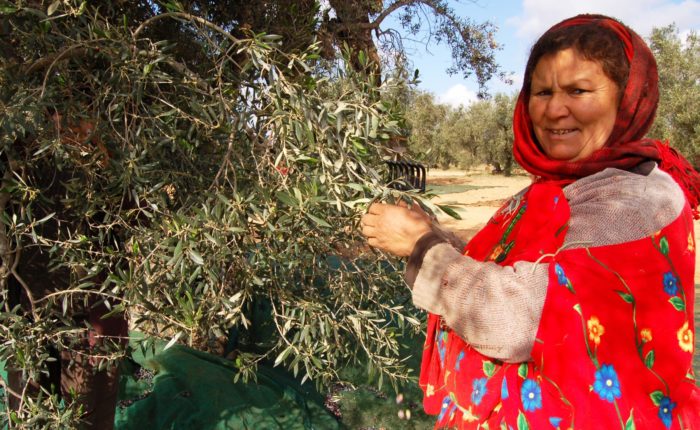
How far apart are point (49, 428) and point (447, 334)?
5.22 feet

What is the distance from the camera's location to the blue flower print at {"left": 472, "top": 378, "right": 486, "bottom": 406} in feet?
5.37

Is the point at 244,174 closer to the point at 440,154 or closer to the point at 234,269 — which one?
the point at 234,269

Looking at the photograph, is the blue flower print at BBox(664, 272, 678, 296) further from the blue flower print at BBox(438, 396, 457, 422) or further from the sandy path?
the sandy path

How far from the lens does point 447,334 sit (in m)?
1.86

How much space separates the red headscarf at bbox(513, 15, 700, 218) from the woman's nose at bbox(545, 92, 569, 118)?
0.15m

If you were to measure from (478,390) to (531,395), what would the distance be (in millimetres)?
164

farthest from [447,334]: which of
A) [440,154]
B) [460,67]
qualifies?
[440,154]

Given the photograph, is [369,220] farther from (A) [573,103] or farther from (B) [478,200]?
(B) [478,200]

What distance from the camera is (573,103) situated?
1739mm

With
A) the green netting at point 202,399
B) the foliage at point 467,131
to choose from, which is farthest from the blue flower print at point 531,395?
the foliage at point 467,131

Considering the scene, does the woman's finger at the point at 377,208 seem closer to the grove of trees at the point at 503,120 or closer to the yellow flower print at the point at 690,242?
the yellow flower print at the point at 690,242

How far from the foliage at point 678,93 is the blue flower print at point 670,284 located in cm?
2276

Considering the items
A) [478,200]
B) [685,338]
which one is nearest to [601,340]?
[685,338]

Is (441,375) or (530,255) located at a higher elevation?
(530,255)
